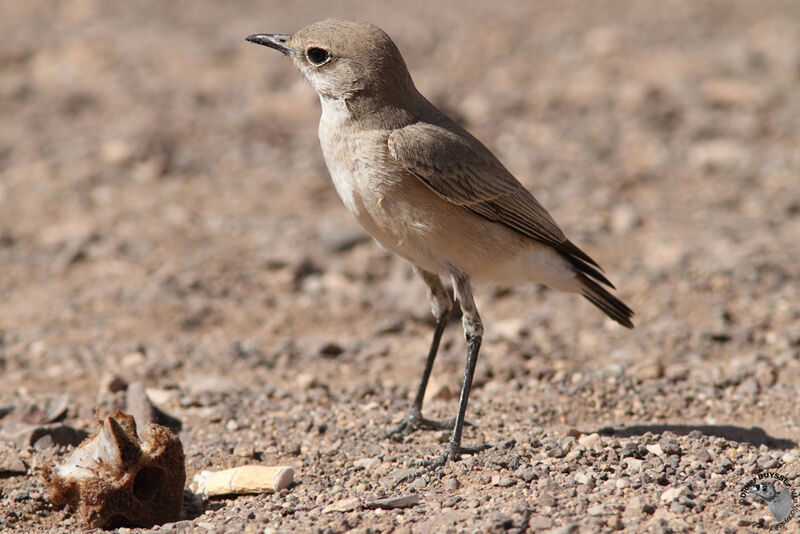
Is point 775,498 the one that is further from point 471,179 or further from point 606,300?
point 471,179

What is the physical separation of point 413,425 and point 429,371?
46cm

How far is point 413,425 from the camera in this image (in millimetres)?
6922

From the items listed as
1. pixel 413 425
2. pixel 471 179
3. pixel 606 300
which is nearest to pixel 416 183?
pixel 471 179

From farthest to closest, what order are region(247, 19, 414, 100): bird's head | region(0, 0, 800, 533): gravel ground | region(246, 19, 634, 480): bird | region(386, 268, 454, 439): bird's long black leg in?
region(386, 268, 454, 439): bird's long black leg
region(247, 19, 414, 100): bird's head
region(246, 19, 634, 480): bird
region(0, 0, 800, 533): gravel ground

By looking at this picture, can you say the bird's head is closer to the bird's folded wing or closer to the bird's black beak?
the bird's black beak

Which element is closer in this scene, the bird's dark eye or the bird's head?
the bird's head

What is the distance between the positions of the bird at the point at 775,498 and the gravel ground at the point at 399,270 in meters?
0.11

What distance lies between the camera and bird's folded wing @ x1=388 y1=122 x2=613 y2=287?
6289 millimetres

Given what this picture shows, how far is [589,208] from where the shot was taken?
449 inches

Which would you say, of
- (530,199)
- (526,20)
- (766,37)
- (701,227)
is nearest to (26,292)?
(530,199)

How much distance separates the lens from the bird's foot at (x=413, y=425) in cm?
680

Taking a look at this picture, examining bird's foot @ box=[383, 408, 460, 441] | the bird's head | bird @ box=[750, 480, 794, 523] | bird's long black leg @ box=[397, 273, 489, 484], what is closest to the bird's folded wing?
the bird's head

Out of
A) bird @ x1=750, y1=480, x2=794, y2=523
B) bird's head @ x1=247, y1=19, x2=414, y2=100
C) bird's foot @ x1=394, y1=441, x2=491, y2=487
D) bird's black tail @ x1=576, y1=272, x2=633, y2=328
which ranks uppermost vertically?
bird's head @ x1=247, y1=19, x2=414, y2=100

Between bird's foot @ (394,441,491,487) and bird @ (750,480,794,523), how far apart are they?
6.00 ft
